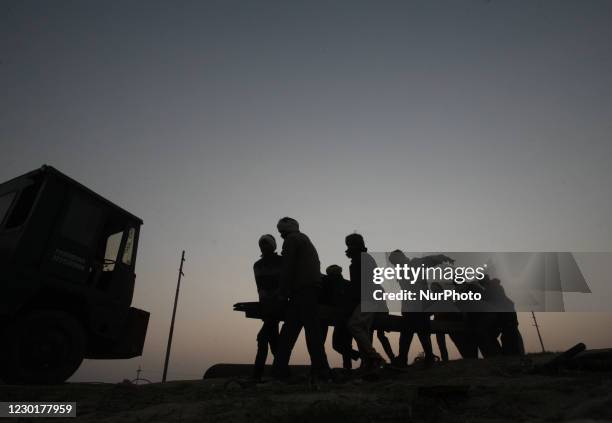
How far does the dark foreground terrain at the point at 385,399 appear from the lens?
2869 mm

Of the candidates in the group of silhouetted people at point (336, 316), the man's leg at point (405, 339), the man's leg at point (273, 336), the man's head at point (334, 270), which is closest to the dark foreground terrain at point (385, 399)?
the group of silhouetted people at point (336, 316)

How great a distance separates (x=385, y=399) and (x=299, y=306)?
172cm

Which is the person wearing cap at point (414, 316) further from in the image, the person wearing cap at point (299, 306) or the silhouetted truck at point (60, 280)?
the silhouetted truck at point (60, 280)

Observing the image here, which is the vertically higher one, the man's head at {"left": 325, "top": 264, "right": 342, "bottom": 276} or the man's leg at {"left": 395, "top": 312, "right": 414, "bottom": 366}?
the man's head at {"left": 325, "top": 264, "right": 342, "bottom": 276}

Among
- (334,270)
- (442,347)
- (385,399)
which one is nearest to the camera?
(385,399)

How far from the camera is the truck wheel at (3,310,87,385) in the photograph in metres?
4.96

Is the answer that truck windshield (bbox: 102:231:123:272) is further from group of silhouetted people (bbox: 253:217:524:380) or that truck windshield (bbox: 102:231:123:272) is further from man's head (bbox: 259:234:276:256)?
man's head (bbox: 259:234:276:256)

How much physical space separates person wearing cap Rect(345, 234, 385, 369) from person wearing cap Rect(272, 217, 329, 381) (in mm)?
635

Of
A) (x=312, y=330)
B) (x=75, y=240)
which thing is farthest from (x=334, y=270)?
(x=75, y=240)

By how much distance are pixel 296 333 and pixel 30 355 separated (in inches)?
137

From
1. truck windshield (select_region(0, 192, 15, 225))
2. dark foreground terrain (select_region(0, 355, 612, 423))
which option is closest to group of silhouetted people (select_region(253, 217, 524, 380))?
dark foreground terrain (select_region(0, 355, 612, 423))

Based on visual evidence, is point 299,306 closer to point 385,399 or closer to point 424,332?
point 385,399

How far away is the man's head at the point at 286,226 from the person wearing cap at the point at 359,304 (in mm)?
855

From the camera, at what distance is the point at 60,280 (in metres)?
5.48
